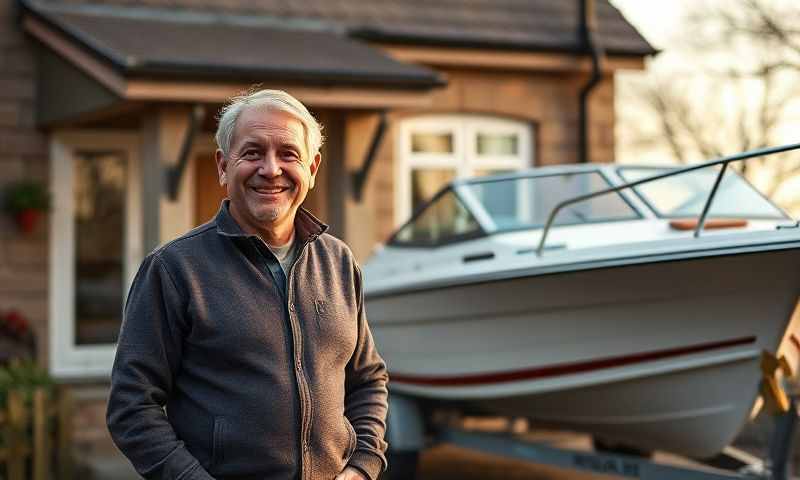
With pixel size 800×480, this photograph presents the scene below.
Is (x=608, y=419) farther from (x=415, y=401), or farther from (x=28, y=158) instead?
(x=28, y=158)

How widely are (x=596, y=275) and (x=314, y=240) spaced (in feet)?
11.3

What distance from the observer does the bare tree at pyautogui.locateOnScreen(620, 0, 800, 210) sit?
2303cm

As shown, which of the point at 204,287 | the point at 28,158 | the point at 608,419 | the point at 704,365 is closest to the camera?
the point at 204,287

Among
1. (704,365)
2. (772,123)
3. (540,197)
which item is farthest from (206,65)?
(772,123)

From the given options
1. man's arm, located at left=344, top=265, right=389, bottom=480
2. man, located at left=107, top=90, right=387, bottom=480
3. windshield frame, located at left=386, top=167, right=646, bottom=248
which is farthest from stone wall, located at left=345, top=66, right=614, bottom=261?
man, located at left=107, top=90, right=387, bottom=480

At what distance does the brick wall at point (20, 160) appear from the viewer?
32.4 ft

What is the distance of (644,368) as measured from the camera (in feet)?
21.1

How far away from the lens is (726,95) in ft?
94.0

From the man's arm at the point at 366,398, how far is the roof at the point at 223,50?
215 inches

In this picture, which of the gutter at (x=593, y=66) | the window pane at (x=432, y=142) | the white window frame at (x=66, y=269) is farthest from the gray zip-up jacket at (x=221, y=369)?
the gutter at (x=593, y=66)

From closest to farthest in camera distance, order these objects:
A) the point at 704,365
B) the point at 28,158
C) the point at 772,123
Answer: the point at 704,365
the point at 28,158
the point at 772,123

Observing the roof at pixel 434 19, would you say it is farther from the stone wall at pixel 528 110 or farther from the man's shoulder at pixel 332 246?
the man's shoulder at pixel 332 246

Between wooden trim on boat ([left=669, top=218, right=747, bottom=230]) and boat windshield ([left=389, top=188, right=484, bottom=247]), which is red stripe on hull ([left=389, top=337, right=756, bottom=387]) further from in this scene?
boat windshield ([left=389, top=188, right=484, bottom=247])

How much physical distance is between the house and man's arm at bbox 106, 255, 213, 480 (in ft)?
18.8
